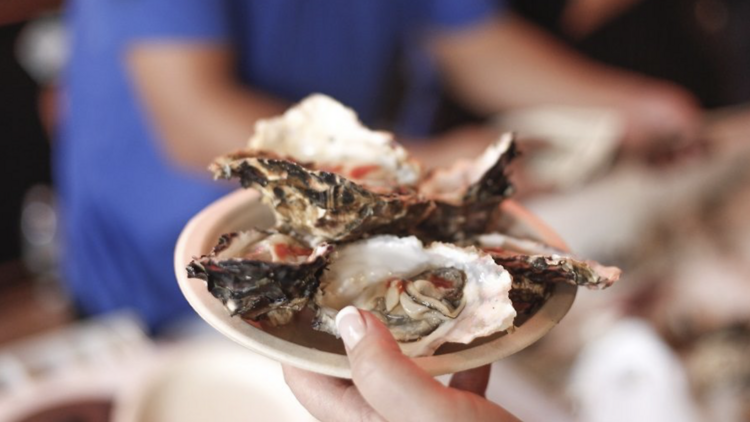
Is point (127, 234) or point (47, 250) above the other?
point (127, 234)

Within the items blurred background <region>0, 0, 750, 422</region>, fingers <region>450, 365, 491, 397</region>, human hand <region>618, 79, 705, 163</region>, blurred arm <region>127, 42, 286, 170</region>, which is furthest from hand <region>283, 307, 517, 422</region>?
human hand <region>618, 79, 705, 163</region>

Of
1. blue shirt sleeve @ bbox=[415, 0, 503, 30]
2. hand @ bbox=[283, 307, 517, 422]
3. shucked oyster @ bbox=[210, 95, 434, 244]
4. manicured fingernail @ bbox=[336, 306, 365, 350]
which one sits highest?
blue shirt sleeve @ bbox=[415, 0, 503, 30]

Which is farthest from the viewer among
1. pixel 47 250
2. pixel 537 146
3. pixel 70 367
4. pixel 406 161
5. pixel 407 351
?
pixel 47 250

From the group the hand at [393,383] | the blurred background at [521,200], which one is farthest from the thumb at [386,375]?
the blurred background at [521,200]

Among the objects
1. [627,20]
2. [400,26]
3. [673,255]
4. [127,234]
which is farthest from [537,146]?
[627,20]

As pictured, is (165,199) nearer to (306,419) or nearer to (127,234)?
(127,234)

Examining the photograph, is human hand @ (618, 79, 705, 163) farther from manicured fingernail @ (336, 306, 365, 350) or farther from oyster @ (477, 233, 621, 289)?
manicured fingernail @ (336, 306, 365, 350)

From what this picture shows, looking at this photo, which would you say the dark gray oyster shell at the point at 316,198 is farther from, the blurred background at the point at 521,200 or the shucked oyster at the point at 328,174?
the blurred background at the point at 521,200

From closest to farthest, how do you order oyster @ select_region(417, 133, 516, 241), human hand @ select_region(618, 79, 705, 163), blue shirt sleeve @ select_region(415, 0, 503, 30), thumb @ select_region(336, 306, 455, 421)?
thumb @ select_region(336, 306, 455, 421) → oyster @ select_region(417, 133, 516, 241) → human hand @ select_region(618, 79, 705, 163) → blue shirt sleeve @ select_region(415, 0, 503, 30)
